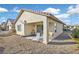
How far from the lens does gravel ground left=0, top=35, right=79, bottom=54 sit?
160 inches

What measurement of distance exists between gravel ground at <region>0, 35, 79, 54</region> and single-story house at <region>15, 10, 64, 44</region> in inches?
4.2

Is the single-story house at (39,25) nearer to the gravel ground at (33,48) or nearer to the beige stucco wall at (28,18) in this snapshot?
the beige stucco wall at (28,18)

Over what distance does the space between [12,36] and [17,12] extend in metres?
0.41

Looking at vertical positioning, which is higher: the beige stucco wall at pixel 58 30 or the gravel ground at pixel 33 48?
the beige stucco wall at pixel 58 30

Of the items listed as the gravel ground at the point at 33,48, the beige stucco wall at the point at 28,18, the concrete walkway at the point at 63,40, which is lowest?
the gravel ground at the point at 33,48

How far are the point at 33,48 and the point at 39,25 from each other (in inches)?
15.6

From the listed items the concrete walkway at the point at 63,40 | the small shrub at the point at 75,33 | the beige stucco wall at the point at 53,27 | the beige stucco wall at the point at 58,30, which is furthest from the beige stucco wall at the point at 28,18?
the small shrub at the point at 75,33

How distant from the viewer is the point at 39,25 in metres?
A: 4.05

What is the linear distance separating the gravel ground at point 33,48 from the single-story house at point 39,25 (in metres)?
0.11

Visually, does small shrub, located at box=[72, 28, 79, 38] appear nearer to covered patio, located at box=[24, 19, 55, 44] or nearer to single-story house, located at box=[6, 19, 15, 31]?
covered patio, located at box=[24, 19, 55, 44]

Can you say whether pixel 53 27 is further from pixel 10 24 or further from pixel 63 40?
pixel 10 24

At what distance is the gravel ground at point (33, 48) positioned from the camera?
4074 mm

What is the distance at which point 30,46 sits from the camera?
409cm
